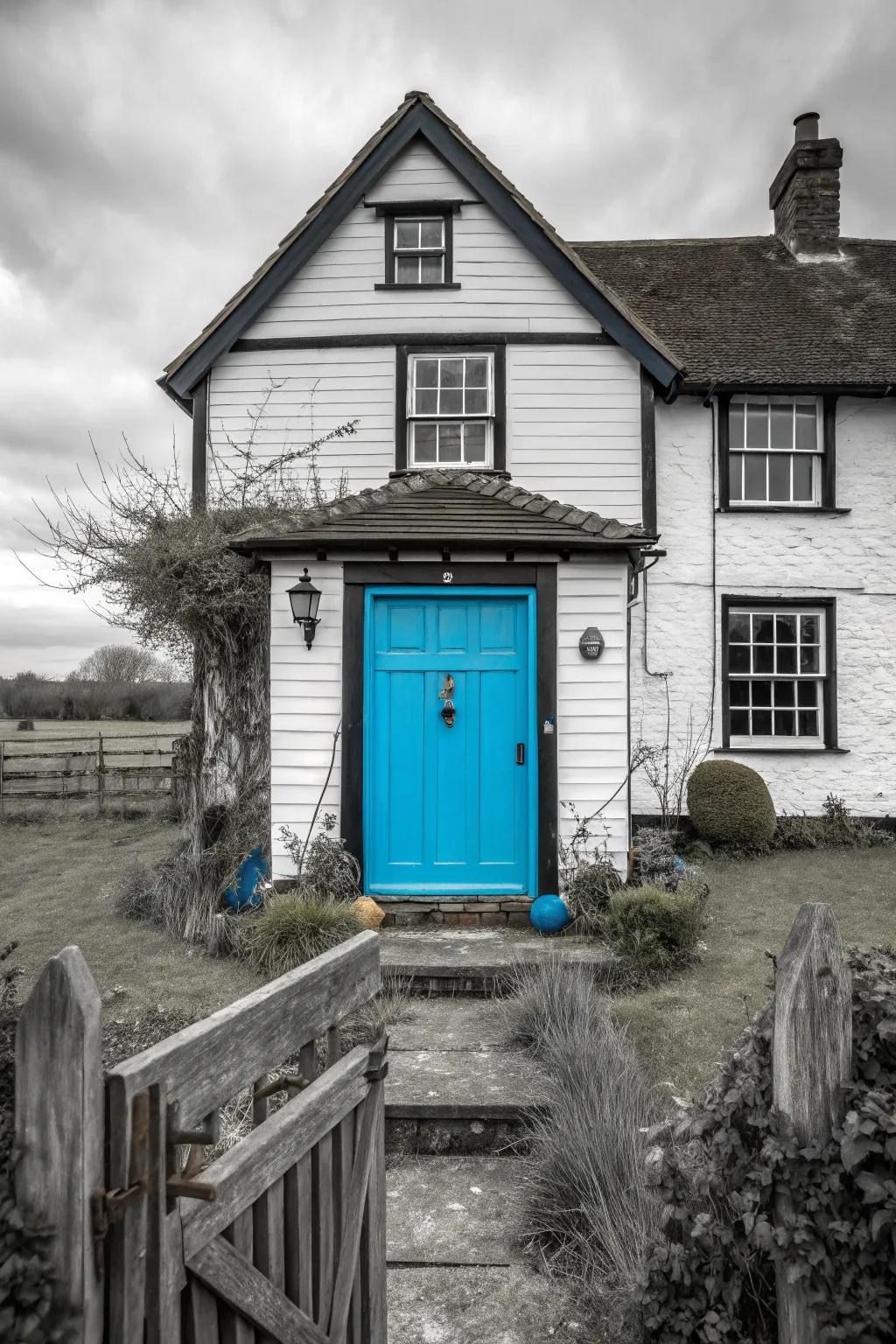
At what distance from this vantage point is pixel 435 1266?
3045 millimetres

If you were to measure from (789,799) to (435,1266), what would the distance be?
8771 mm

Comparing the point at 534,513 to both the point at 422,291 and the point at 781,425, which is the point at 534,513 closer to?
the point at 422,291

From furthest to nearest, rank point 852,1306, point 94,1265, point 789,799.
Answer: point 789,799 < point 852,1306 < point 94,1265

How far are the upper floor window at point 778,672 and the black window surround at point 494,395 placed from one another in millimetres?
3659

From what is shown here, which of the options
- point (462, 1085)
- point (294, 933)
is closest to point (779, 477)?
point (294, 933)

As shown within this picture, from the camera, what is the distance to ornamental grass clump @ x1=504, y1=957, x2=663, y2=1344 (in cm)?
273

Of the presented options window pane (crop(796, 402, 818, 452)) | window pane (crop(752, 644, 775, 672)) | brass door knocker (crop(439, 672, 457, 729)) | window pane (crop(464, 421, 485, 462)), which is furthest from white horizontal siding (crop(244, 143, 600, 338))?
brass door knocker (crop(439, 672, 457, 729))

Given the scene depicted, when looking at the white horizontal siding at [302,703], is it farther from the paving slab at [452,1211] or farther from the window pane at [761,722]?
the window pane at [761,722]

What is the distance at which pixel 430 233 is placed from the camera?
32.5ft

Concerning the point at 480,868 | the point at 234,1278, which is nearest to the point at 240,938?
the point at 480,868

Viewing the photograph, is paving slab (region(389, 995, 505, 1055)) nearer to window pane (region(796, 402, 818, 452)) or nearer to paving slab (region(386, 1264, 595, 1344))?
paving slab (region(386, 1264, 595, 1344))

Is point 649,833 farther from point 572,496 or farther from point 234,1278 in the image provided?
point 234,1278

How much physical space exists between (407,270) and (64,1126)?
33.8 feet

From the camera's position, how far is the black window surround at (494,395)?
380 inches
